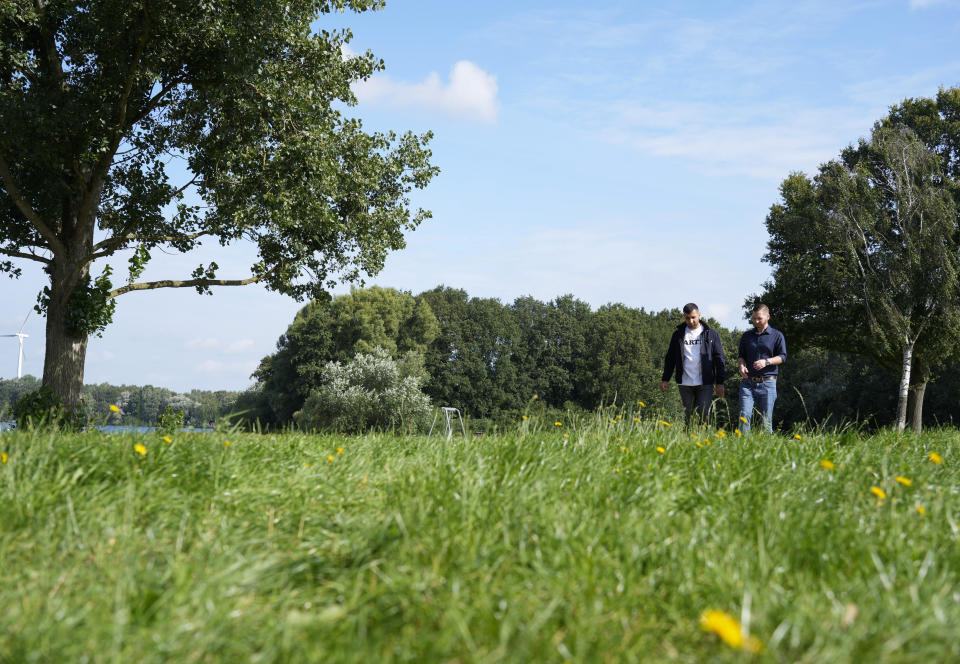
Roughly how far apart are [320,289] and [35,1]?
25.9ft

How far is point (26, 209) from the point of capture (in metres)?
14.0

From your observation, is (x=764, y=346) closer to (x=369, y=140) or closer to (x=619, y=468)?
(x=619, y=468)

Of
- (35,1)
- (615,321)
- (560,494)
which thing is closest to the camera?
(560,494)

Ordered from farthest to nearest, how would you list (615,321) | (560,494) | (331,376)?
(615,321) → (331,376) → (560,494)

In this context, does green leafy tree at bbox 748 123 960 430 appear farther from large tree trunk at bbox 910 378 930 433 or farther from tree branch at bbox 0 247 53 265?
tree branch at bbox 0 247 53 265

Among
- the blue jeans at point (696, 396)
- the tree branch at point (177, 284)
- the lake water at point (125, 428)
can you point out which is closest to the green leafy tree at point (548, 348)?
the tree branch at point (177, 284)

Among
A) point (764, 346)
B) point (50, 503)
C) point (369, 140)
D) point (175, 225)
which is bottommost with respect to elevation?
point (50, 503)

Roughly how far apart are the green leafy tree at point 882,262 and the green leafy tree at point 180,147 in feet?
51.2

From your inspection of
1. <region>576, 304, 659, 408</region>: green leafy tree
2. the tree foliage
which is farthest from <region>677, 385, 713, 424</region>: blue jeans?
<region>576, 304, 659, 408</region>: green leafy tree

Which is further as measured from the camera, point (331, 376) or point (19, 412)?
point (331, 376)

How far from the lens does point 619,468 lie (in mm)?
4379

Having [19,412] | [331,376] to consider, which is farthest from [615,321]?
[19,412]

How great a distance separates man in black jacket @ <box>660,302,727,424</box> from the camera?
9398 mm

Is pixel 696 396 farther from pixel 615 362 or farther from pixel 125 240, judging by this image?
pixel 615 362
